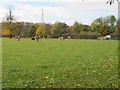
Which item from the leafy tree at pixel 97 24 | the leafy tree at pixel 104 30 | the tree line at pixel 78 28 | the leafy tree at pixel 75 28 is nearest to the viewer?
the tree line at pixel 78 28

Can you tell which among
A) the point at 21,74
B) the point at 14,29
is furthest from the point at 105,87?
the point at 14,29

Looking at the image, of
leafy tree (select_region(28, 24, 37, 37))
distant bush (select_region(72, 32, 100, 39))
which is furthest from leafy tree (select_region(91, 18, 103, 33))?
leafy tree (select_region(28, 24, 37, 37))

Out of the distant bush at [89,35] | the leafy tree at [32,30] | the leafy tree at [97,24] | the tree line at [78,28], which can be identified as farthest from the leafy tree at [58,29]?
the leafy tree at [32,30]

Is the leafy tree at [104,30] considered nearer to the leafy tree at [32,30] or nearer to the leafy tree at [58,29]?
the leafy tree at [58,29]

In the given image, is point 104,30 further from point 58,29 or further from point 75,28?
point 58,29

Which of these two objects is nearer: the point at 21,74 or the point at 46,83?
the point at 46,83

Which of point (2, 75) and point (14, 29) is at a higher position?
point (14, 29)

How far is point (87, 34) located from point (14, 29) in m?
26.5

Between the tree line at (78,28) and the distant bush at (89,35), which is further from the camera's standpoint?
the distant bush at (89,35)

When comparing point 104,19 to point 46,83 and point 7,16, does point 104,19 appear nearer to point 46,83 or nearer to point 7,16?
point 7,16

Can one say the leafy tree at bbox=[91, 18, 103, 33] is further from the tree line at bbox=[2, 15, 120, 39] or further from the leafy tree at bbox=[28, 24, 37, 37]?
the leafy tree at bbox=[28, 24, 37, 37]

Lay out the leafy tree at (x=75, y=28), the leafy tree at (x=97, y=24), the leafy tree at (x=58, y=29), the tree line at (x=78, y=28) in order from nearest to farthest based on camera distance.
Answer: the tree line at (x=78, y=28) → the leafy tree at (x=58, y=29) → the leafy tree at (x=97, y=24) → the leafy tree at (x=75, y=28)

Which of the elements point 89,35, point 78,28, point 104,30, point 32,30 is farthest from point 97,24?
point 32,30

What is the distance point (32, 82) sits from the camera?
16.0 feet
